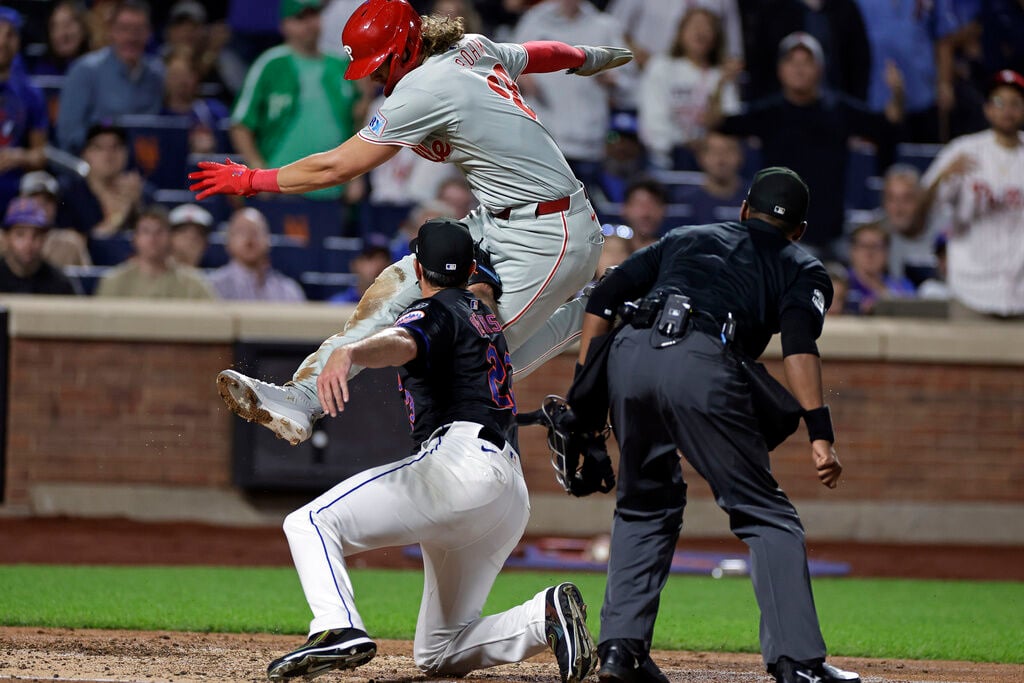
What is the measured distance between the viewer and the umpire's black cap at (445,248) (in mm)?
4969

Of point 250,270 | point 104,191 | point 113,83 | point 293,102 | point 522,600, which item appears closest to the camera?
point 522,600

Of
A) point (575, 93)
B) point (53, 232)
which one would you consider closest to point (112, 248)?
point (53, 232)

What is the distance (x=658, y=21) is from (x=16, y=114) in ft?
17.3

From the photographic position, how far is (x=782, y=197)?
5043mm

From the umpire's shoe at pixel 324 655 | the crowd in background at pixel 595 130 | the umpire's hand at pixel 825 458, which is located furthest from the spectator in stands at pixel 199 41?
the umpire's hand at pixel 825 458

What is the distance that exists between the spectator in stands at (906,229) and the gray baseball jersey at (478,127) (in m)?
6.55

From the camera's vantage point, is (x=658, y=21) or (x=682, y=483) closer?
(x=682, y=483)

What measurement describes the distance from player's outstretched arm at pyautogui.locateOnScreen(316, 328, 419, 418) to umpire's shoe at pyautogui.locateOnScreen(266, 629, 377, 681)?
71cm

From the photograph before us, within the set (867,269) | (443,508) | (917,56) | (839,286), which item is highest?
(917,56)

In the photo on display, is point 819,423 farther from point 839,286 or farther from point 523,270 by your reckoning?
point 839,286

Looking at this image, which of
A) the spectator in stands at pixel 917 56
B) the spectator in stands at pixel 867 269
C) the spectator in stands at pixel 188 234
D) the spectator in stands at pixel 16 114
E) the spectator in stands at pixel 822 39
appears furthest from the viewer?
the spectator in stands at pixel 917 56

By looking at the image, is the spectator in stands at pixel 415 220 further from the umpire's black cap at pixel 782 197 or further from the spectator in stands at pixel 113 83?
the umpire's black cap at pixel 782 197

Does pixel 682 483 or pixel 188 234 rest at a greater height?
pixel 188 234

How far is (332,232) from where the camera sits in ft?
37.4
